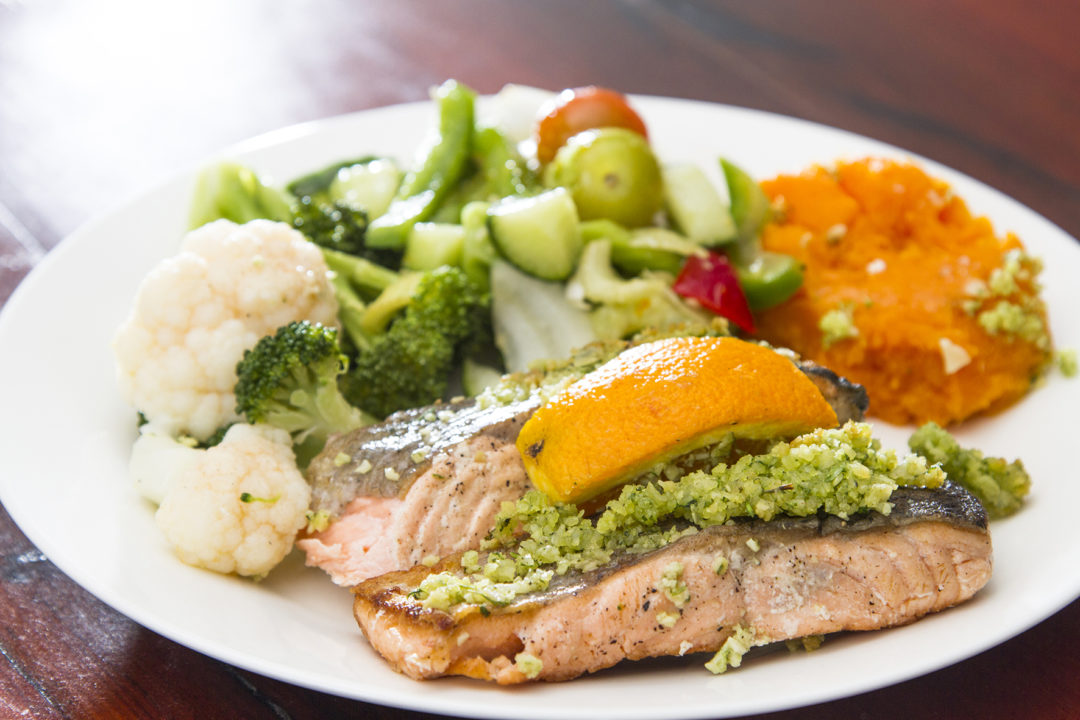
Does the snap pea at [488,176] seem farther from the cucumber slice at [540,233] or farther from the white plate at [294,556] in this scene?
the white plate at [294,556]

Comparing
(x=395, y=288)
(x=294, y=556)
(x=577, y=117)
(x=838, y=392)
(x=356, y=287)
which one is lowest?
(x=294, y=556)

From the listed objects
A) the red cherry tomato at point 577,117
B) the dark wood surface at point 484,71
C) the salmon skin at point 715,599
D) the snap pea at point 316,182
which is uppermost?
the red cherry tomato at point 577,117

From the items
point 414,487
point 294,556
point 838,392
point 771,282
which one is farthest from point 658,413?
point 771,282

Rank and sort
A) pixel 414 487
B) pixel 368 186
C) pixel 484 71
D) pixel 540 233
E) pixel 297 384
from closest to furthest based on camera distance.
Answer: pixel 414 487, pixel 297 384, pixel 540 233, pixel 368 186, pixel 484 71

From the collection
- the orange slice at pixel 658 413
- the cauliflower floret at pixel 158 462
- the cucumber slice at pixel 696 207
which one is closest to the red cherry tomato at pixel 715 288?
the cucumber slice at pixel 696 207

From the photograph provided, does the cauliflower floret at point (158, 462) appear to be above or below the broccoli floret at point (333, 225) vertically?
below

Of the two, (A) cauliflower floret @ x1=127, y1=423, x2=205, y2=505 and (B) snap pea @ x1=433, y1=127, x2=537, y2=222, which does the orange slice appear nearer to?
(A) cauliflower floret @ x1=127, y1=423, x2=205, y2=505

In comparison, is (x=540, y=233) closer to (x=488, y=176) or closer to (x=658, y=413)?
(x=488, y=176)

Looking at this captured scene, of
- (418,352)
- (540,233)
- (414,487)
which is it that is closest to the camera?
(414,487)
